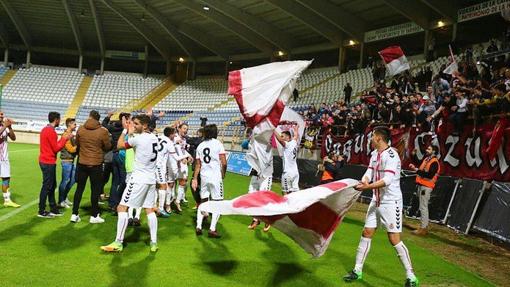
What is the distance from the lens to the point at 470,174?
425 inches

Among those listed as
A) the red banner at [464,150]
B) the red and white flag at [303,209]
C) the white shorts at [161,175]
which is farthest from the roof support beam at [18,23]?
the red and white flag at [303,209]

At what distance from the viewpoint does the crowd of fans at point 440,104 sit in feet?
34.3

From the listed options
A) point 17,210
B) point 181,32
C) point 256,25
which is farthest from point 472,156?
point 181,32

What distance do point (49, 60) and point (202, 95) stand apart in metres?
16.8

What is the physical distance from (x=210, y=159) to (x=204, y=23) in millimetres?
28749

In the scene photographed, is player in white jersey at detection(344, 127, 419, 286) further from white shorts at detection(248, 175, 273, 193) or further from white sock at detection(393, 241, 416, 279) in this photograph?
white shorts at detection(248, 175, 273, 193)

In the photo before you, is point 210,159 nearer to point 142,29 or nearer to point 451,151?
point 451,151

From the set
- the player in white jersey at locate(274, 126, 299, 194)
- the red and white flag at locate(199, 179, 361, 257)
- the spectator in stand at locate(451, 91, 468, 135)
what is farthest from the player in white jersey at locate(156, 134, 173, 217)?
the spectator in stand at locate(451, 91, 468, 135)

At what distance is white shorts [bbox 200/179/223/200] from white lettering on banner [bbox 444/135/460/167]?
254 inches

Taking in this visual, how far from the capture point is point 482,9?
22.7m

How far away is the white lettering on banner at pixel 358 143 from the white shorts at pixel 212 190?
363 inches

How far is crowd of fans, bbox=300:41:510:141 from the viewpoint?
10.5 meters

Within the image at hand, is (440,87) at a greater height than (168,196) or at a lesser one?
greater

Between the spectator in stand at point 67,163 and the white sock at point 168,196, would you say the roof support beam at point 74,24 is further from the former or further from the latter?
the white sock at point 168,196
